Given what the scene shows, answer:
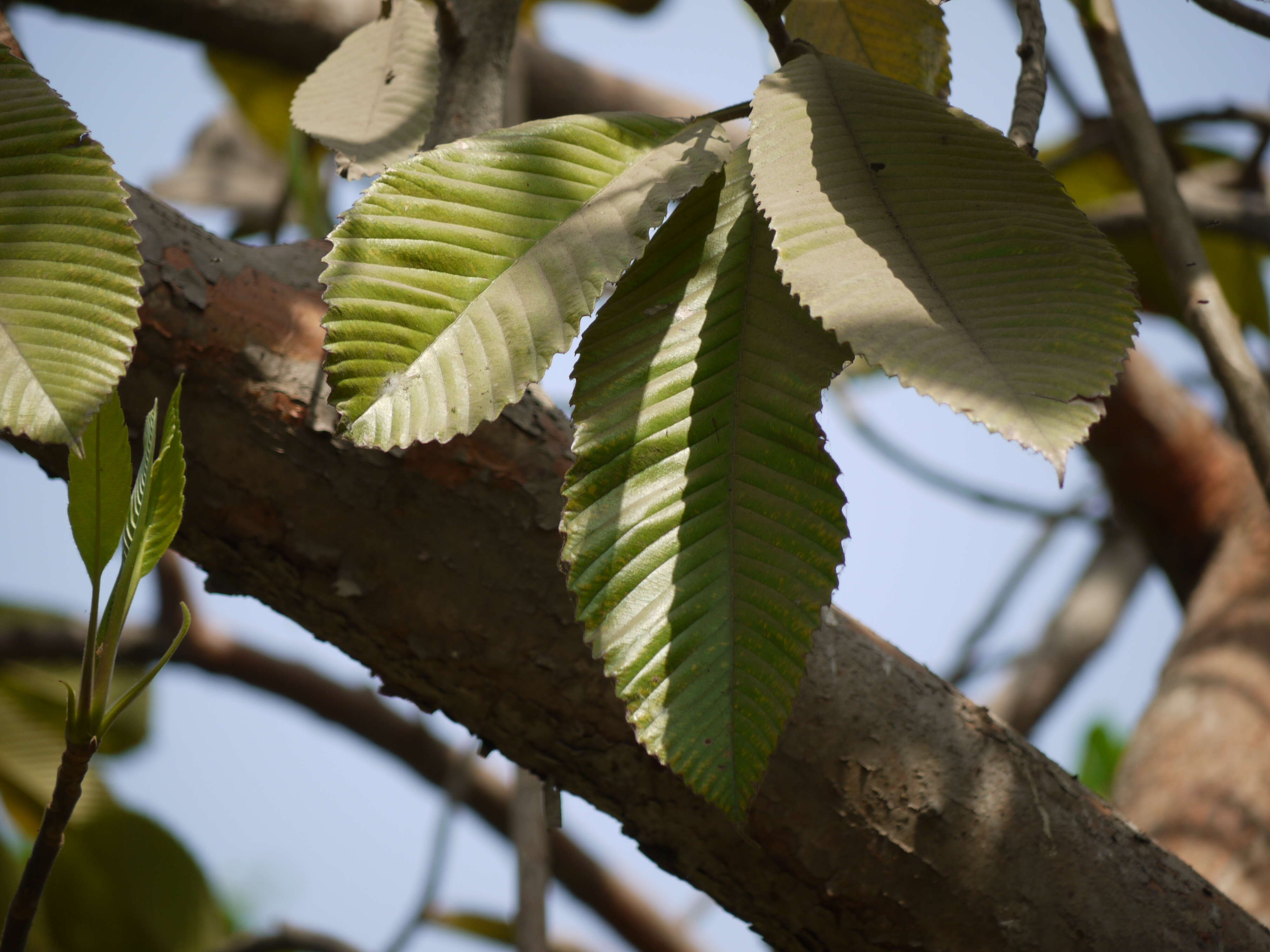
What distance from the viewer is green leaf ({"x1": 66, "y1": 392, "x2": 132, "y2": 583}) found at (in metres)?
0.39

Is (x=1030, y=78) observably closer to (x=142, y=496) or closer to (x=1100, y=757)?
(x=142, y=496)

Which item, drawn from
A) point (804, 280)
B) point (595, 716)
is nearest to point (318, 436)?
point (595, 716)

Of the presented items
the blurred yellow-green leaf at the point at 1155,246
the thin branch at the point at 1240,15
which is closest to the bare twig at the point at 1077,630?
the blurred yellow-green leaf at the point at 1155,246

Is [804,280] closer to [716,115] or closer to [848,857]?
[716,115]

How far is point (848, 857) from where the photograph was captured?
560 millimetres

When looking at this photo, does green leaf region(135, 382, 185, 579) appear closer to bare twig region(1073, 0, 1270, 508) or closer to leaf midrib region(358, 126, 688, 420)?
leaf midrib region(358, 126, 688, 420)

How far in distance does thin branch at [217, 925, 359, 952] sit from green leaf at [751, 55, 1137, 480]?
96 centimetres

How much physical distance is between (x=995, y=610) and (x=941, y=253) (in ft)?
4.61

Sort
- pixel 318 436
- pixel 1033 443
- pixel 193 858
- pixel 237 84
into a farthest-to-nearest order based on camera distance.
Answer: pixel 237 84
pixel 193 858
pixel 318 436
pixel 1033 443

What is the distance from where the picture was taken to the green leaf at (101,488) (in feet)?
1.28

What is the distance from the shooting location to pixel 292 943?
41.3 inches

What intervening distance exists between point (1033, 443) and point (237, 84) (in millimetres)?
1951

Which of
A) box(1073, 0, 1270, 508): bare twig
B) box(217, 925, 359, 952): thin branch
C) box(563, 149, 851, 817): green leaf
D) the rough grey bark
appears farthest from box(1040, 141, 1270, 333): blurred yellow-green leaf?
box(217, 925, 359, 952): thin branch

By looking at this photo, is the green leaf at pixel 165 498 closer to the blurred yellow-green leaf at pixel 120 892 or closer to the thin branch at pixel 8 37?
the thin branch at pixel 8 37
